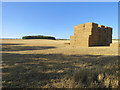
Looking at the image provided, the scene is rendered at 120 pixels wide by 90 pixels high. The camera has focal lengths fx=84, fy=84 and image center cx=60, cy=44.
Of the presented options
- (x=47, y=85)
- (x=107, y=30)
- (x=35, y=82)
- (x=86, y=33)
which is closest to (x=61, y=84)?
(x=47, y=85)

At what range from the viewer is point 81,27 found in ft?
45.2

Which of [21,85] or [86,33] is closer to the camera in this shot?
[21,85]

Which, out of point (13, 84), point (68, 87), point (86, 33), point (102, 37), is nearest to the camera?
point (68, 87)

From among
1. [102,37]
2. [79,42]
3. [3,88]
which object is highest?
[102,37]

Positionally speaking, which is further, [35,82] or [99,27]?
[99,27]

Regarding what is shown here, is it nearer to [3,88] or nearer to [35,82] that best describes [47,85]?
[35,82]

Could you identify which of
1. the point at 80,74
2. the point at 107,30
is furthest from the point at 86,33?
the point at 80,74

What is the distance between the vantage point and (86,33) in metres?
13.2

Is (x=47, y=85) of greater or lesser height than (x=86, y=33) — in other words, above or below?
below

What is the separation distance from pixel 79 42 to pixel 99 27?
13.7 feet

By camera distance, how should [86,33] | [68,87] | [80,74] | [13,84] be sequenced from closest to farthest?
[68,87]
[13,84]
[80,74]
[86,33]

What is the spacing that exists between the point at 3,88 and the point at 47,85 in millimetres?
952

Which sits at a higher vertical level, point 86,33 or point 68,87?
point 86,33

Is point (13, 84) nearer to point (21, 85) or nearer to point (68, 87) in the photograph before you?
point (21, 85)
